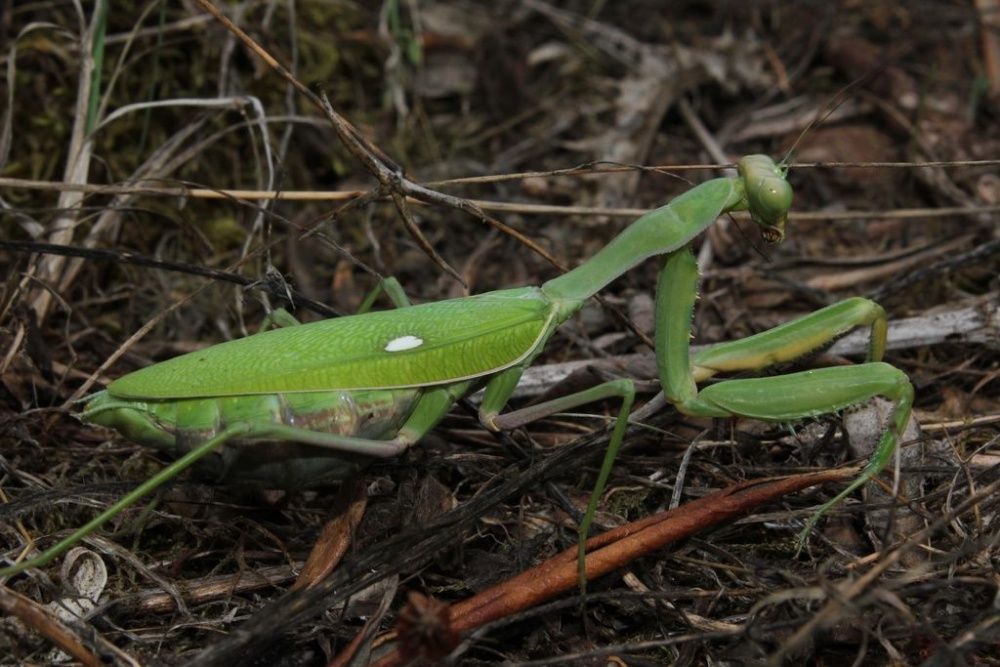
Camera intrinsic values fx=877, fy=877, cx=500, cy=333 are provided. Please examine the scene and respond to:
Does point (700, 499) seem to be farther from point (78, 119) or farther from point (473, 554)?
point (78, 119)

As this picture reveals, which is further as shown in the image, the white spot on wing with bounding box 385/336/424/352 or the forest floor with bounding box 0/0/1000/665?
the white spot on wing with bounding box 385/336/424/352

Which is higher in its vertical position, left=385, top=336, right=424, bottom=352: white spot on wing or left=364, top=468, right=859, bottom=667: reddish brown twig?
left=385, top=336, right=424, bottom=352: white spot on wing

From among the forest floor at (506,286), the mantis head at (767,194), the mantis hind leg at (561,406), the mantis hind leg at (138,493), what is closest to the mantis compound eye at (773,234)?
the mantis head at (767,194)

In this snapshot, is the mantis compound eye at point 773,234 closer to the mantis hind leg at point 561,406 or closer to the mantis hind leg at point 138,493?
the mantis hind leg at point 561,406

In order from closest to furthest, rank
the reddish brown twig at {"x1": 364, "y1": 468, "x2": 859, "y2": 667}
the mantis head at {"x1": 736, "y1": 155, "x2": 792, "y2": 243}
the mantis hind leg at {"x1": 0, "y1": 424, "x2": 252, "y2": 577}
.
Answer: the mantis hind leg at {"x1": 0, "y1": 424, "x2": 252, "y2": 577}
the reddish brown twig at {"x1": 364, "y1": 468, "x2": 859, "y2": 667}
the mantis head at {"x1": 736, "y1": 155, "x2": 792, "y2": 243}

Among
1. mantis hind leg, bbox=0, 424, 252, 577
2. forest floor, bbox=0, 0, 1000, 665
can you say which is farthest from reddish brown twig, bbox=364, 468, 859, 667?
mantis hind leg, bbox=0, 424, 252, 577

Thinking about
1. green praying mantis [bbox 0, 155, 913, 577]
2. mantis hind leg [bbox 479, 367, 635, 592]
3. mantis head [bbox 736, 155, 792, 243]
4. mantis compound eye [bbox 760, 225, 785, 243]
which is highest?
mantis head [bbox 736, 155, 792, 243]

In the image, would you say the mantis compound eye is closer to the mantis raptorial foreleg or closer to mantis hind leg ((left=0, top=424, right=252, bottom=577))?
the mantis raptorial foreleg

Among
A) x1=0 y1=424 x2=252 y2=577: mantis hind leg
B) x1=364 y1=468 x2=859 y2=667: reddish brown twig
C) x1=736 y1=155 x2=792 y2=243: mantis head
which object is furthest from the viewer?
x1=736 y1=155 x2=792 y2=243: mantis head
